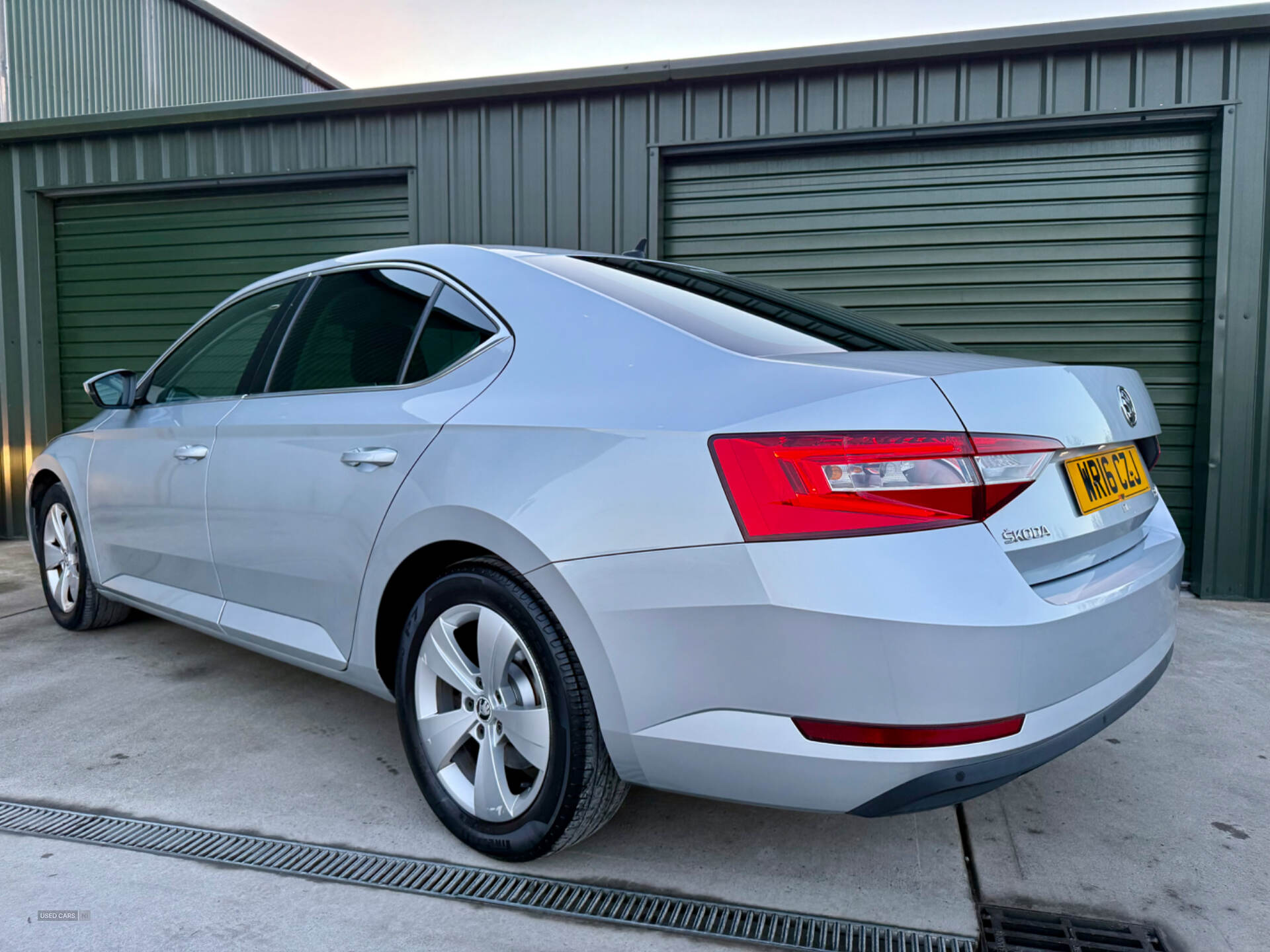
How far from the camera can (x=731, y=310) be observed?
2172 millimetres

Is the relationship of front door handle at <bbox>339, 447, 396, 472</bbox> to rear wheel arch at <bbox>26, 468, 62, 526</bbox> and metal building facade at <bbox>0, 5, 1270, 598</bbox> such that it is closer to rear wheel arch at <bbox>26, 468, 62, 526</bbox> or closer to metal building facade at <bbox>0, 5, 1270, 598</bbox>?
rear wheel arch at <bbox>26, 468, 62, 526</bbox>

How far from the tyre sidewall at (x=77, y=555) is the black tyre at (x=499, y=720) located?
238 cm

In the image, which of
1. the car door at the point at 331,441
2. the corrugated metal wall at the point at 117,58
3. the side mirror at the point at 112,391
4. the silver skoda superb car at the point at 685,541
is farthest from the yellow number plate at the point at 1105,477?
the corrugated metal wall at the point at 117,58

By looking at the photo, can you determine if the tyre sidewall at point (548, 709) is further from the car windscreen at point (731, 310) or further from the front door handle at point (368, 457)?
the car windscreen at point (731, 310)

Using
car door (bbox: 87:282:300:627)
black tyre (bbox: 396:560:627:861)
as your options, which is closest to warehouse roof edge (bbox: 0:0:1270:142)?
car door (bbox: 87:282:300:627)

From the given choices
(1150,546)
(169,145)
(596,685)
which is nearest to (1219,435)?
(1150,546)

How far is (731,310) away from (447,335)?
73 centimetres

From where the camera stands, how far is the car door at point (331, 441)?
227 centimetres

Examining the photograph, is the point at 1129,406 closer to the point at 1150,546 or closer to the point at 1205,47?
the point at 1150,546

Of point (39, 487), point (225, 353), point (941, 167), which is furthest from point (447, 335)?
point (941, 167)

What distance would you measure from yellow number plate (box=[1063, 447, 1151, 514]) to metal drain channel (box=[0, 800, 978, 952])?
93 cm

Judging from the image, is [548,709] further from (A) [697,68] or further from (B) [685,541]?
(A) [697,68]

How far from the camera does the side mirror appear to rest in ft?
11.5

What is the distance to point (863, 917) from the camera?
6.30 feet
